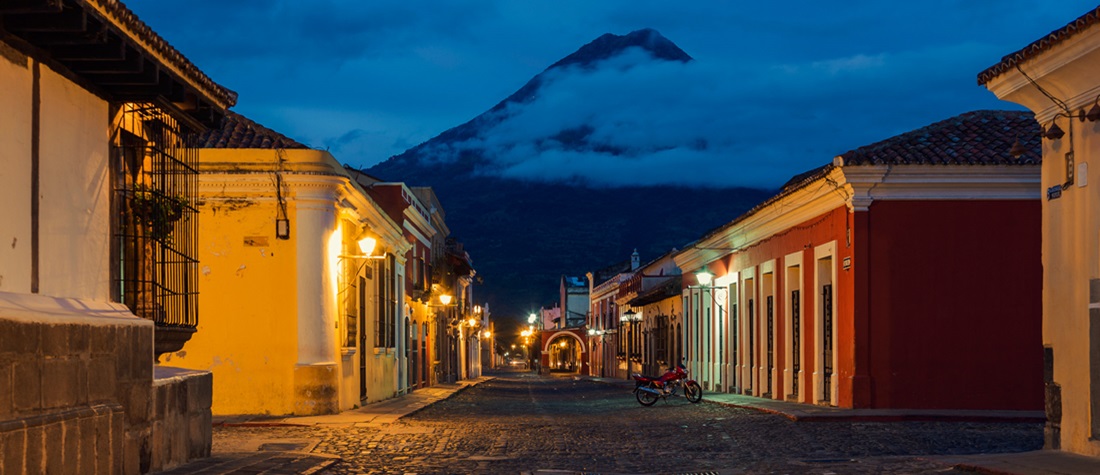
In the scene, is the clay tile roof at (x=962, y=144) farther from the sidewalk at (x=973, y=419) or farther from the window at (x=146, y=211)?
the window at (x=146, y=211)

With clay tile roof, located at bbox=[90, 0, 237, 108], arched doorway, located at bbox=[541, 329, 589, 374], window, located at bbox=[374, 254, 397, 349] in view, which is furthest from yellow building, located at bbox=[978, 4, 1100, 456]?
arched doorway, located at bbox=[541, 329, 589, 374]

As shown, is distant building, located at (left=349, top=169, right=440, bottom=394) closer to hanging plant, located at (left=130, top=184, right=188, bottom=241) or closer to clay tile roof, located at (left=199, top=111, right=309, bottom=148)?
clay tile roof, located at (left=199, top=111, right=309, bottom=148)

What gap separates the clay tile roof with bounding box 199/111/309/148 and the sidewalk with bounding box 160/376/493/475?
408 centimetres

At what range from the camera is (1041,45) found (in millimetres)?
10750

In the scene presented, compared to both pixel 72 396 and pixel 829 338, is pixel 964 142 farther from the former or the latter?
pixel 72 396

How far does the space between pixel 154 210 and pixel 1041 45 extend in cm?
819

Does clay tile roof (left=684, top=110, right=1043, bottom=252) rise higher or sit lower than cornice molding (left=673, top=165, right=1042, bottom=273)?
higher

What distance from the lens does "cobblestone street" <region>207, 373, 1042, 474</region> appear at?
10.9 meters

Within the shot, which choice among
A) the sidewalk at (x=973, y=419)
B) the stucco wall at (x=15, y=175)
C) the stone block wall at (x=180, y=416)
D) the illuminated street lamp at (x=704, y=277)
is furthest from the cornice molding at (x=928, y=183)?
the stucco wall at (x=15, y=175)

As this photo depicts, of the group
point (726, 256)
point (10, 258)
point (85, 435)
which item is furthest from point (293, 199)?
point (726, 256)

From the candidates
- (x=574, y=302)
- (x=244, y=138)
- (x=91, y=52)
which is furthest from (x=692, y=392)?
(x=574, y=302)

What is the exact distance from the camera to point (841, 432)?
14930 mm

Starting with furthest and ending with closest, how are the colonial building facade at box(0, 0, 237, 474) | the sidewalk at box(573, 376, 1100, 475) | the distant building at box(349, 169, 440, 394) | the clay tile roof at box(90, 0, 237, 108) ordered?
the distant building at box(349, 169, 440, 394) < the sidewalk at box(573, 376, 1100, 475) < the clay tile roof at box(90, 0, 237, 108) < the colonial building facade at box(0, 0, 237, 474)

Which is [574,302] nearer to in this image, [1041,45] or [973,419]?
[973,419]
